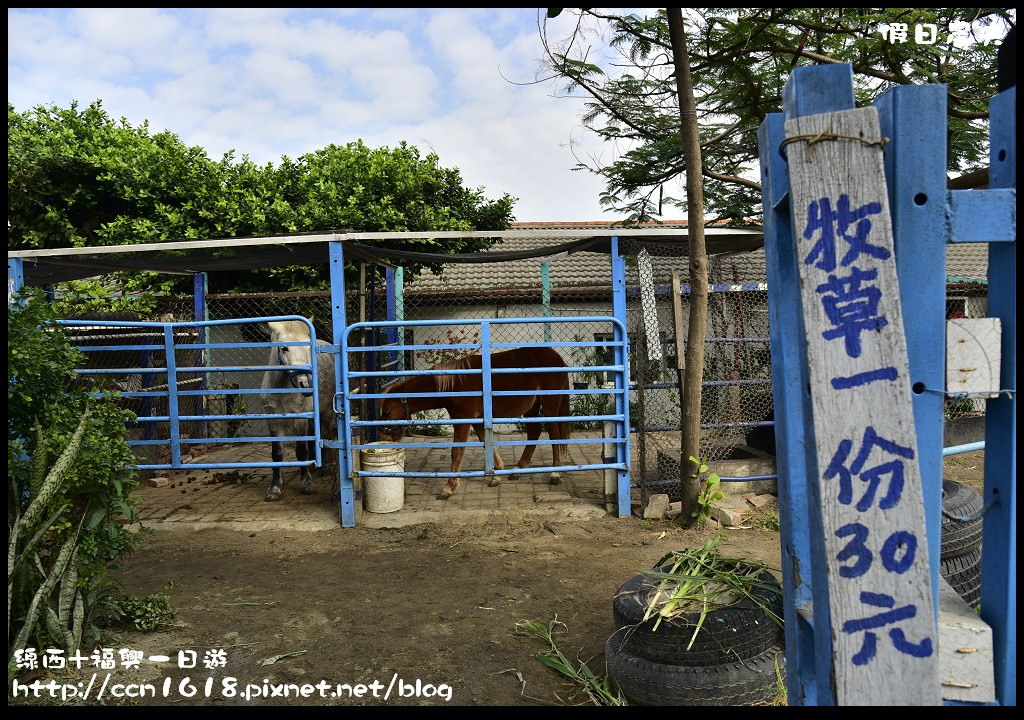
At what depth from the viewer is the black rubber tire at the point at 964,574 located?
2822mm

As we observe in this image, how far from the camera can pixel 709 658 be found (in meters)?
2.53

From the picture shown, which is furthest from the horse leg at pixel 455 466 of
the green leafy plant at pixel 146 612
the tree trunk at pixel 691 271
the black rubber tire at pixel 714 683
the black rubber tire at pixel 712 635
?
the black rubber tire at pixel 714 683

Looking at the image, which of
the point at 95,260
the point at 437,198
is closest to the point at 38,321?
the point at 95,260

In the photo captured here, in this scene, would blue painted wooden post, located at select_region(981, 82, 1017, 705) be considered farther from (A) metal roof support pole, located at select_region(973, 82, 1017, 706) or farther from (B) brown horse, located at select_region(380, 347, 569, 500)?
(B) brown horse, located at select_region(380, 347, 569, 500)

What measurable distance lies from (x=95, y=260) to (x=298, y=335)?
2.08 m

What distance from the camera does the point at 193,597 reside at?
4.07 meters

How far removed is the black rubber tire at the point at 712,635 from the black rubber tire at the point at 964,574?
2.62 ft

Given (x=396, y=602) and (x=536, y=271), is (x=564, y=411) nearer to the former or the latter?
(x=396, y=602)

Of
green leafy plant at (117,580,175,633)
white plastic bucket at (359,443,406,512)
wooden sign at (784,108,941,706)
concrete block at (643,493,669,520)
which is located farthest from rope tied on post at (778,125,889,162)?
white plastic bucket at (359,443,406,512)

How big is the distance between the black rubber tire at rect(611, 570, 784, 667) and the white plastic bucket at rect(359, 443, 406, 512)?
3320 millimetres

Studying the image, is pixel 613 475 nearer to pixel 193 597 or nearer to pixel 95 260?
pixel 193 597

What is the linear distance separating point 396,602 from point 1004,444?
3446mm

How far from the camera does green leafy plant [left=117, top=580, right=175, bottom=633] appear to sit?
11.6 feet

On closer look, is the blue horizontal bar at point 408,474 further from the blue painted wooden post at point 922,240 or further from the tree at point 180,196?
the tree at point 180,196
